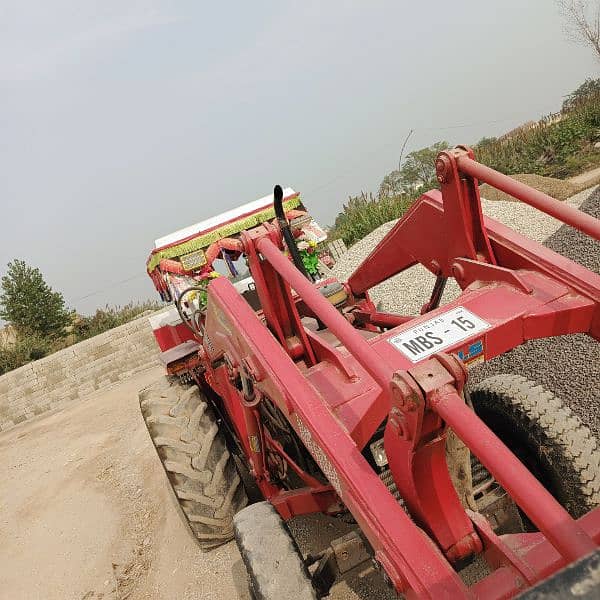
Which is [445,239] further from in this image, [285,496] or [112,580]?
[112,580]

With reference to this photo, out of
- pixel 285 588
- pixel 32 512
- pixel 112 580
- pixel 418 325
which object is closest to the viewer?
pixel 285 588

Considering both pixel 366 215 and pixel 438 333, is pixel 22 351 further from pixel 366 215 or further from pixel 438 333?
pixel 438 333

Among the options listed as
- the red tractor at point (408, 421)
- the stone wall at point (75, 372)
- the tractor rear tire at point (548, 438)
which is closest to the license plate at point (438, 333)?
the red tractor at point (408, 421)

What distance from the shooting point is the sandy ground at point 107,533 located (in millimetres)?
3703

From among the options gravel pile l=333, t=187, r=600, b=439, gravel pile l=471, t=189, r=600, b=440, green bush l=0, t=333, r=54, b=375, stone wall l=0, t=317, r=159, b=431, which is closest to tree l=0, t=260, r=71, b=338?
green bush l=0, t=333, r=54, b=375

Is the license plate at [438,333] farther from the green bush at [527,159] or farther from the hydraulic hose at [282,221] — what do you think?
the green bush at [527,159]

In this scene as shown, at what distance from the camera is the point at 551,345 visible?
463 centimetres

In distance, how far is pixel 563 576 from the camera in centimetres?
69

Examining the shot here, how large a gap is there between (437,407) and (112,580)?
11.4ft

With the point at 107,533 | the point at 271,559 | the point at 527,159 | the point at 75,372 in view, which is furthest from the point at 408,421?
the point at 527,159

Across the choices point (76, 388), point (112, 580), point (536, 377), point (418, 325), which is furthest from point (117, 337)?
point (418, 325)

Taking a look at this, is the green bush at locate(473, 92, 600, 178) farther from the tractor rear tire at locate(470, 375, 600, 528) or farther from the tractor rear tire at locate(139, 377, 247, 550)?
the tractor rear tire at locate(139, 377, 247, 550)

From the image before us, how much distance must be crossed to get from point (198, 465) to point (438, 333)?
5.70ft

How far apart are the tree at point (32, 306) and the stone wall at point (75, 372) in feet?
13.1
